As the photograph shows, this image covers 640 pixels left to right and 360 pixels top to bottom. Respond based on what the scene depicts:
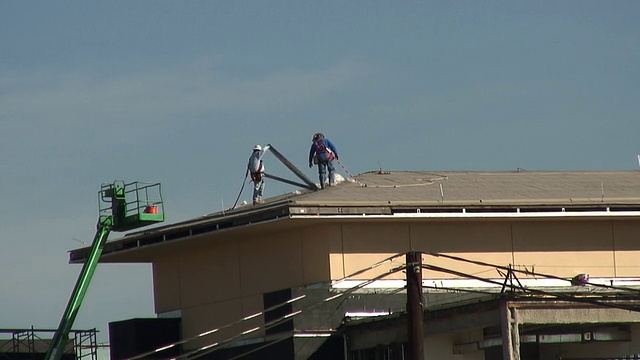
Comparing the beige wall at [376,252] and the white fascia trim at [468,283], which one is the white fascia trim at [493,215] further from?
the white fascia trim at [468,283]

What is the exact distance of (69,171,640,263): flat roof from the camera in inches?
1688

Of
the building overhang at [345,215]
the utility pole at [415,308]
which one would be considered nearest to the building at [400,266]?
the building overhang at [345,215]

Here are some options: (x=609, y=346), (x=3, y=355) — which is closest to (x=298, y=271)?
(x=609, y=346)

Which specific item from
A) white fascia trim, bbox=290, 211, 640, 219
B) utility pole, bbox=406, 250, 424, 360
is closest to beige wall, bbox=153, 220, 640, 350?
white fascia trim, bbox=290, 211, 640, 219

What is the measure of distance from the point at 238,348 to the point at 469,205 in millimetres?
8290

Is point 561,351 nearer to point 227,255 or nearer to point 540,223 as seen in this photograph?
point 540,223

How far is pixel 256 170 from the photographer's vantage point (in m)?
47.5

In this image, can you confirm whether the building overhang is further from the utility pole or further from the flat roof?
the utility pole

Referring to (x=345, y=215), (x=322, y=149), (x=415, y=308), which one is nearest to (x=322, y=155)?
(x=322, y=149)

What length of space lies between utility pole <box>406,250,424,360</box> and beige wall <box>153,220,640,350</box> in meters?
9.47

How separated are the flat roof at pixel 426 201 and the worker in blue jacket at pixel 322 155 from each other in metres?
0.64

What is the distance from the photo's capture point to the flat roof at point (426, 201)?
42.9 m

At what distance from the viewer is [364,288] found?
4356 centimetres

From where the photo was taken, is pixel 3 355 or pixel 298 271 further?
pixel 3 355
